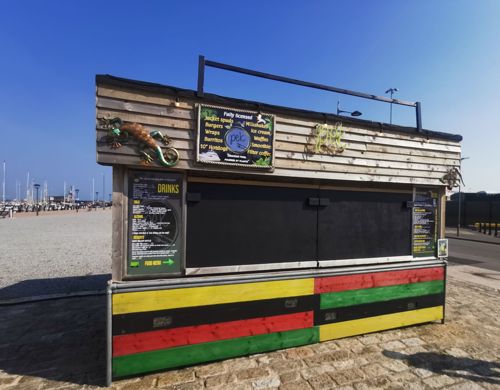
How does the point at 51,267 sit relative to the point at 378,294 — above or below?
below

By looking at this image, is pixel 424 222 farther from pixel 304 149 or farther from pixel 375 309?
pixel 304 149

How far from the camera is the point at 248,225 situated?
15.7ft

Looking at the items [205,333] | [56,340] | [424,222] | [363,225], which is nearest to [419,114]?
[424,222]

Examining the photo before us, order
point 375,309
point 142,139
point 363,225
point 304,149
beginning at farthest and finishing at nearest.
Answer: point 363,225 < point 375,309 < point 304,149 < point 142,139

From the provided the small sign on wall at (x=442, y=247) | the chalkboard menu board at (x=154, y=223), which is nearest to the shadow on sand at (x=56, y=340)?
the chalkboard menu board at (x=154, y=223)

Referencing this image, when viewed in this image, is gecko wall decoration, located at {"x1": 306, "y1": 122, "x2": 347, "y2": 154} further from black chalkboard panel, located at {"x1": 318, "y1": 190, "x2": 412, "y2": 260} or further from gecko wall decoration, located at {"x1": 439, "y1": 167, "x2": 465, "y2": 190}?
gecko wall decoration, located at {"x1": 439, "y1": 167, "x2": 465, "y2": 190}

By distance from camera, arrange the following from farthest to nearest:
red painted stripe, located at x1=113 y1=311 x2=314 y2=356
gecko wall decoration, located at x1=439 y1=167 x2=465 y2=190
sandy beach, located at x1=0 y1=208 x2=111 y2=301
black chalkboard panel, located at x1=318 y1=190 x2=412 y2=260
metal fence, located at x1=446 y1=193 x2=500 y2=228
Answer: metal fence, located at x1=446 y1=193 x2=500 y2=228 < sandy beach, located at x1=0 y1=208 x2=111 y2=301 < gecko wall decoration, located at x1=439 y1=167 x2=465 y2=190 < black chalkboard panel, located at x1=318 y1=190 x2=412 y2=260 < red painted stripe, located at x1=113 y1=311 x2=314 y2=356

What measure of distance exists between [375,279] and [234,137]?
3640 millimetres

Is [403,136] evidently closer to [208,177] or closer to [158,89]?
[208,177]

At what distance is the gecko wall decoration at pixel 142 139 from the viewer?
12.6 ft

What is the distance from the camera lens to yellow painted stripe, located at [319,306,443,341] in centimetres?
508

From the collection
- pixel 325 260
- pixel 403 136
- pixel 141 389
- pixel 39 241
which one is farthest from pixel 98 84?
pixel 39 241

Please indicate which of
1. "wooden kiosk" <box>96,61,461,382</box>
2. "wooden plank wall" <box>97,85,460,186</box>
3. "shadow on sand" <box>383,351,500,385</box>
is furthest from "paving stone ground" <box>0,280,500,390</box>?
"wooden plank wall" <box>97,85,460,186</box>

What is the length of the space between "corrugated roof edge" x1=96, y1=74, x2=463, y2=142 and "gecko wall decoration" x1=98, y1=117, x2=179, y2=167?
0.52 m
